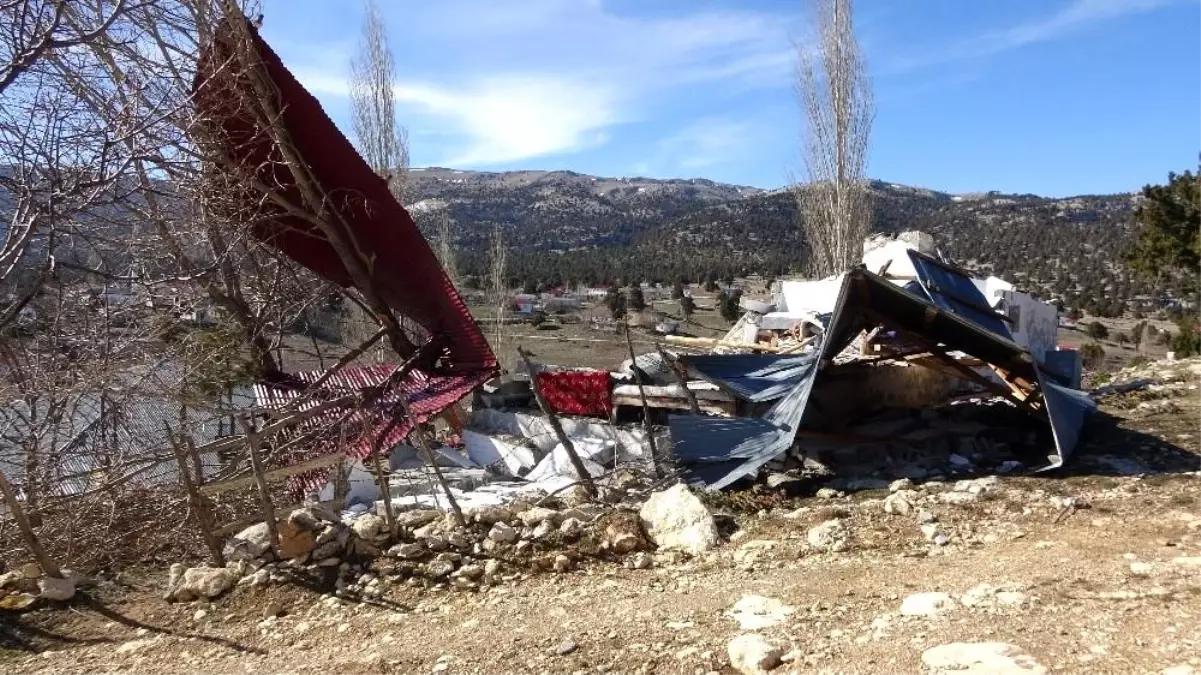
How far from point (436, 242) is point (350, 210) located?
40.5 feet

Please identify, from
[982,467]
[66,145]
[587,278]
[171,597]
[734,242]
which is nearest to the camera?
[66,145]

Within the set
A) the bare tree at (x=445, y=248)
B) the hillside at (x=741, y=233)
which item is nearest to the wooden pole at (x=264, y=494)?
the bare tree at (x=445, y=248)

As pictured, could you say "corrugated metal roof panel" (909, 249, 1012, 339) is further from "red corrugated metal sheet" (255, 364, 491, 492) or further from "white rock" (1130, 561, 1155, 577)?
"red corrugated metal sheet" (255, 364, 491, 492)

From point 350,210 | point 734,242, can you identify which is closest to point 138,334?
point 350,210

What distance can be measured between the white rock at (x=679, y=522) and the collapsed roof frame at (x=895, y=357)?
48.4 inches

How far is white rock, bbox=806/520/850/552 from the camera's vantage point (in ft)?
16.1

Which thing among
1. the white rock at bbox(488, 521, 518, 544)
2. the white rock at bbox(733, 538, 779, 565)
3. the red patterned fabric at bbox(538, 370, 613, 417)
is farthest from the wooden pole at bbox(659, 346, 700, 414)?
the white rock at bbox(488, 521, 518, 544)

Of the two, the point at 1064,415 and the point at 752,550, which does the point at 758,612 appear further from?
the point at 1064,415

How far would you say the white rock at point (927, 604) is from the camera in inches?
143

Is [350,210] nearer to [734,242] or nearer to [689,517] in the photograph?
[689,517]

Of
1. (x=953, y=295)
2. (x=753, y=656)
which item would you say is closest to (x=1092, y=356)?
(x=953, y=295)

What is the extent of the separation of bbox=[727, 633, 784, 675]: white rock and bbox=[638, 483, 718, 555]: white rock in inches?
62.3

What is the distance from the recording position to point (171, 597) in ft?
15.0

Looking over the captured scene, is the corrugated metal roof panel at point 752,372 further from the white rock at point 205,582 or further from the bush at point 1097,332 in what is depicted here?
the bush at point 1097,332
